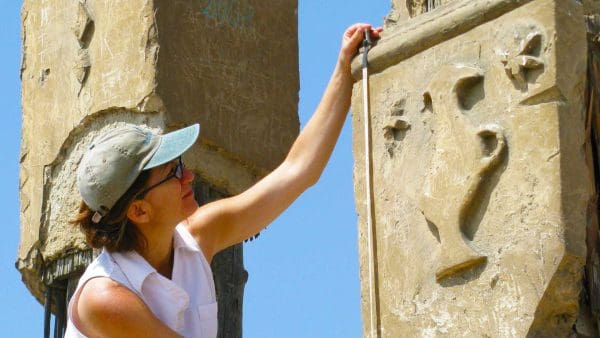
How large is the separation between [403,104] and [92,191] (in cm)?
118

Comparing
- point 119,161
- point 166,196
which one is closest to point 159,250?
point 166,196

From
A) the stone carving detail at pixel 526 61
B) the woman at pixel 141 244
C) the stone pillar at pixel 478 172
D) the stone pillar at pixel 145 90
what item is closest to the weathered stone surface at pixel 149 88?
the stone pillar at pixel 145 90

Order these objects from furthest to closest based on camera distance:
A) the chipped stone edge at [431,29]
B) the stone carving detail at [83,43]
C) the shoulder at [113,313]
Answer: the stone carving detail at [83,43]
the chipped stone edge at [431,29]
the shoulder at [113,313]

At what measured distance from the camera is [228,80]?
9.12 m

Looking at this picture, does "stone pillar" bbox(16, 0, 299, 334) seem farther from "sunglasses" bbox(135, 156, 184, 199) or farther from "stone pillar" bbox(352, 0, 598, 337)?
"sunglasses" bbox(135, 156, 184, 199)

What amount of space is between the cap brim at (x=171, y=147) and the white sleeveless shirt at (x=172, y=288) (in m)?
0.28

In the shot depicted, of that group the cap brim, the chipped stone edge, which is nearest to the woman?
the cap brim

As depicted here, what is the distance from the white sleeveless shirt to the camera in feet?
18.0

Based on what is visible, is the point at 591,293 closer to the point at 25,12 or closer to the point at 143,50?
the point at 143,50

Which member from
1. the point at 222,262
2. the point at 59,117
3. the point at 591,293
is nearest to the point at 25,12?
the point at 59,117

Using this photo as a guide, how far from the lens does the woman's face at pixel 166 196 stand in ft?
18.4

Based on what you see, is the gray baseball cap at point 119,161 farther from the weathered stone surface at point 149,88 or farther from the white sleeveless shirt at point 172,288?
the weathered stone surface at point 149,88

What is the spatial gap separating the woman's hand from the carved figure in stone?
372 mm

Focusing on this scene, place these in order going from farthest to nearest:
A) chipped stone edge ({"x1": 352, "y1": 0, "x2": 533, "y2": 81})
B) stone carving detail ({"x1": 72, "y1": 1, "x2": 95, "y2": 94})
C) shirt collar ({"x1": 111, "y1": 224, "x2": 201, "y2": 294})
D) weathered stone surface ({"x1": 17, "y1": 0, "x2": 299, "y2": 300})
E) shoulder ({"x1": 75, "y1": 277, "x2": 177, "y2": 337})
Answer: stone carving detail ({"x1": 72, "y1": 1, "x2": 95, "y2": 94}) → weathered stone surface ({"x1": 17, "y1": 0, "x2": 299, "y2": 300}) → chipped stone edge ({"x1": 352, "y1": 0, "x2": 533, "y2": 81}) → shirt collar ({"x1": 111, "y1": 224, "x2": 201, "y2": 294}) → shoulder ({"x1": 75, "y1": 277, "x2": 177, "y2": 337})
